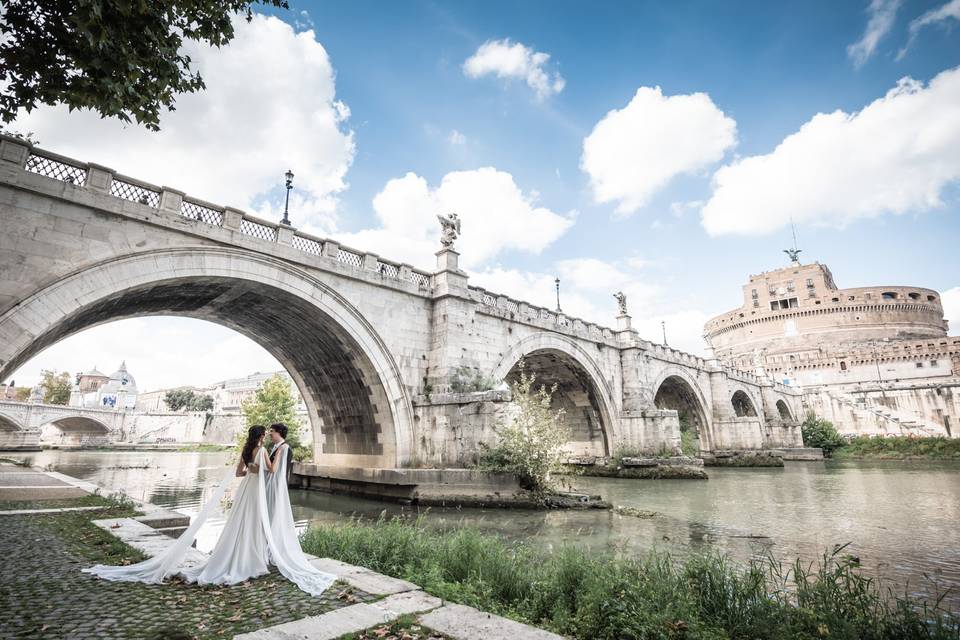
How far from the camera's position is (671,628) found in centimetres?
352

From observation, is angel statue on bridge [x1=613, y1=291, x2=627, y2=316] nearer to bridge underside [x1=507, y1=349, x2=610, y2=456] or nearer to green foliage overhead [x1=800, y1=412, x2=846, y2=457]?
bridge underside [x1=507, y1=349, x2=610, y2=456]

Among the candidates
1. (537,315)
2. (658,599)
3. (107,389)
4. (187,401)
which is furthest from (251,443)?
(107,389)

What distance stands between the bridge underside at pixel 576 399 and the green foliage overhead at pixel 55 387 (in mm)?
73338

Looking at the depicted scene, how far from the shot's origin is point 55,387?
67.5 meters

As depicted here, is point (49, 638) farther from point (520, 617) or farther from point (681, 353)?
point (681, 353)

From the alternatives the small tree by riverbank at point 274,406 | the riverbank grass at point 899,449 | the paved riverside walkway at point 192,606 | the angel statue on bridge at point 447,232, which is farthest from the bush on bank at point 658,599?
the riverbank grass at point 899,449

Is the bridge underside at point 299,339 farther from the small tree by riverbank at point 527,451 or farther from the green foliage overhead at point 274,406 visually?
the green foliage overhead at point 274,406

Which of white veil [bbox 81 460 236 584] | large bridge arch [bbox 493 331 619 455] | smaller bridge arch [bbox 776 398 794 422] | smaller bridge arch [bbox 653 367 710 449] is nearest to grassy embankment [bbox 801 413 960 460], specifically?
smaller bridge arch [bbox 776 398 794 422]

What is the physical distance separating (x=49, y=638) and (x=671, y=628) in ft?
13.8

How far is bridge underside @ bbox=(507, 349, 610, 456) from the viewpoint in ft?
78.0

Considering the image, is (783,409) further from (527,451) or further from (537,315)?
(527,451)

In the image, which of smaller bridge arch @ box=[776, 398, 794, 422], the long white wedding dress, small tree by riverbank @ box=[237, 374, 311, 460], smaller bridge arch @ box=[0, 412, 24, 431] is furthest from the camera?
smaller bridge arch @ box=[776, 398, 794, 422]

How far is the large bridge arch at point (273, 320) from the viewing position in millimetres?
9812

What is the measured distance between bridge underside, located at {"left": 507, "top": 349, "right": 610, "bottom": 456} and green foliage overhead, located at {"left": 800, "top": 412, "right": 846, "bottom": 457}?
2540 centimetres
